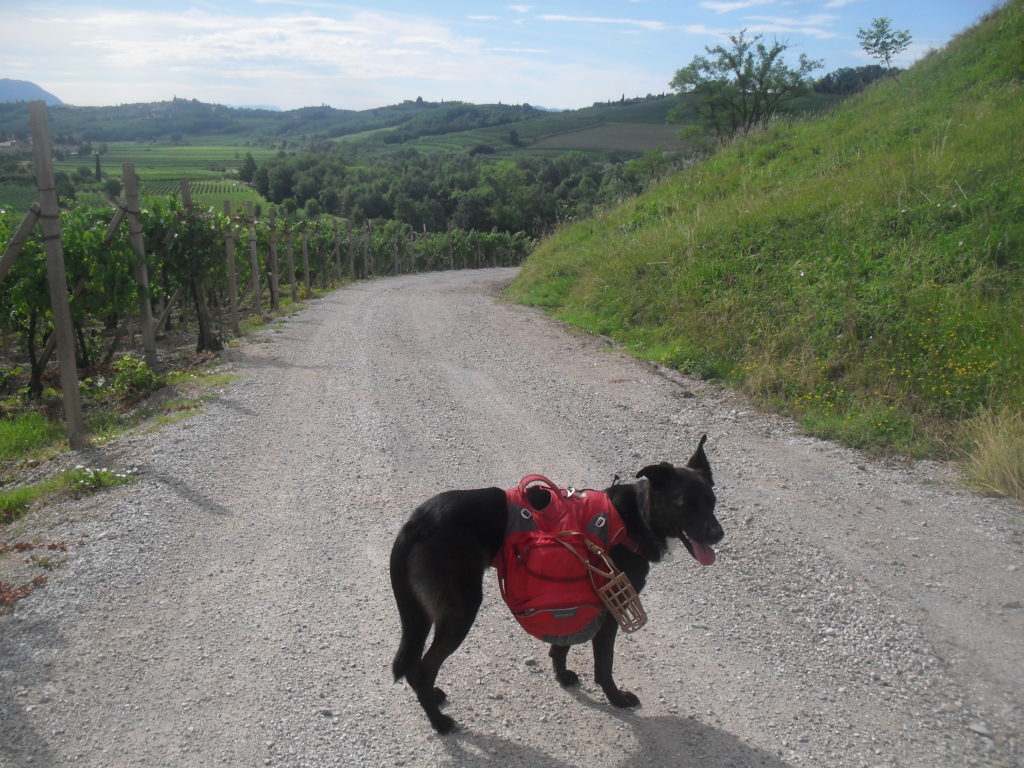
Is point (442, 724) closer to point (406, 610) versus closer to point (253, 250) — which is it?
point (406, 610)

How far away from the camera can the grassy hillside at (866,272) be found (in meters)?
7.10

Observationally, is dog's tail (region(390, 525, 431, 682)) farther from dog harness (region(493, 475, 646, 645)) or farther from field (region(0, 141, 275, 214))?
field (region(0, 141, 275, 214))

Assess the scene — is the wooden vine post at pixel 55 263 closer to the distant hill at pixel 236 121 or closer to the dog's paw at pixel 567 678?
the dog's paw at pixel 567 678

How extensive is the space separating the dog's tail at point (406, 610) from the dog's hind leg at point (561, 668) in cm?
73

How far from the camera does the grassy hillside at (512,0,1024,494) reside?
7098mm

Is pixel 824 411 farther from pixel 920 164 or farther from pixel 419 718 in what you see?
pixel 920 164

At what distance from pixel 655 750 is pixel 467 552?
1.20 meters

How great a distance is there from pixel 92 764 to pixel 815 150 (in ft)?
56.3

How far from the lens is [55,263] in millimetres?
6902

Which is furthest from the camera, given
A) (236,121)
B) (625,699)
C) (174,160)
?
(236,121)

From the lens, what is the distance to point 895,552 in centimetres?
484

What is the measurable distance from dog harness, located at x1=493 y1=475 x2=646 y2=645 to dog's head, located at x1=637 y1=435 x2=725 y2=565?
183mm

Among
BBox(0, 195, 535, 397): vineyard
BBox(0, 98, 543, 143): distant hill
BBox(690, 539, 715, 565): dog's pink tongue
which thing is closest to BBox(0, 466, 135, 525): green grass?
BBox(0, 195, 535, 397): vineyard

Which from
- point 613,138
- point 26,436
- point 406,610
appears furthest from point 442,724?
point 613,138
